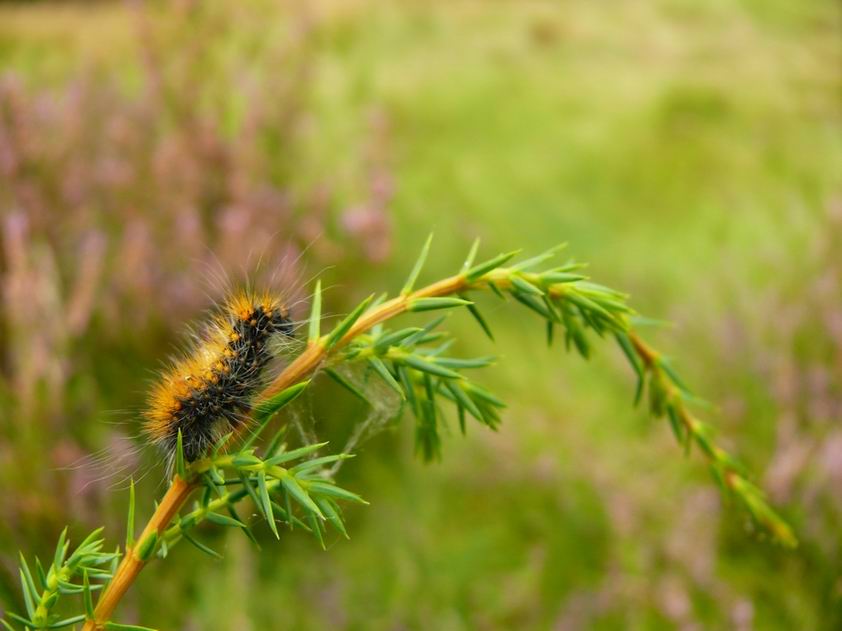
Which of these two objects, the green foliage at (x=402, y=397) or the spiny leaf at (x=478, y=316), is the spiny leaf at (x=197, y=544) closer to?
the green foliage at (x=402, y=397)

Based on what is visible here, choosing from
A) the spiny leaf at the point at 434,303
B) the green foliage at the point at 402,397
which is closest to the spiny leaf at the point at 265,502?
the green foliage at the point at 402,397

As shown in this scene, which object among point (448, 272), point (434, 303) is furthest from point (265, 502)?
point (448, 272)

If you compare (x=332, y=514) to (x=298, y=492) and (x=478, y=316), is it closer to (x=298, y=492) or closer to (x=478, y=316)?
(x=298, y=492)

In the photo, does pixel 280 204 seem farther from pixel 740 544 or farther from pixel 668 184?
pixel 668 184

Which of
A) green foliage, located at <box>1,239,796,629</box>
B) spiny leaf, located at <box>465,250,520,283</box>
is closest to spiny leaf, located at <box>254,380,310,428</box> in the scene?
green foliage, located at <box>1,239,796,629</box>

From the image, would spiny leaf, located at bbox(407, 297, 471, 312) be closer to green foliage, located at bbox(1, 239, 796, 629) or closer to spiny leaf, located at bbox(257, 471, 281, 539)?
green foliage, located at bbox(1, 239, 796, 629)
